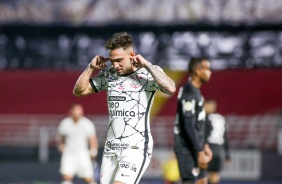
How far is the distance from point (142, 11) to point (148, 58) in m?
1.54

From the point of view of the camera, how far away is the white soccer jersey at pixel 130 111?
868 centimetres

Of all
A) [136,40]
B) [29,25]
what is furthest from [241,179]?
[29,25]

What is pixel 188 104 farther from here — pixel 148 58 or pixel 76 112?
pixel 148 58

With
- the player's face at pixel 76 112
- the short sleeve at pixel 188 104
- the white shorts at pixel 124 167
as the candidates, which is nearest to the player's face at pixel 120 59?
the white shorts at pixel 124 167

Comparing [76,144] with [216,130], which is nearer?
[216,130]

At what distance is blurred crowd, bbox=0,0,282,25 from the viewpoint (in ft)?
82.0

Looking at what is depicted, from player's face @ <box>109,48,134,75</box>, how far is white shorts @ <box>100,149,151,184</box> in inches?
31.3

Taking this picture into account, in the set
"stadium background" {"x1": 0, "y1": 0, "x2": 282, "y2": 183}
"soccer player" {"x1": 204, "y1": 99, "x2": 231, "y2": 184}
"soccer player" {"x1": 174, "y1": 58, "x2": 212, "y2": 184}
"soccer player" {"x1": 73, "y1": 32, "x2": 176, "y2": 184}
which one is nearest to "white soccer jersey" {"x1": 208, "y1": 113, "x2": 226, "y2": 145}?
"soccer player" {"x1": 204, "y1": 99, "x2": 231, "y2": 184}

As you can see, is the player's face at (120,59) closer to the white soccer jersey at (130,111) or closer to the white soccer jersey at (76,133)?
the white soccer jersey at (130,111)

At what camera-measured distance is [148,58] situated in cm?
2603

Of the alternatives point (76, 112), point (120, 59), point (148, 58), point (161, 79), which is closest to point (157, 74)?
point (161, 79)

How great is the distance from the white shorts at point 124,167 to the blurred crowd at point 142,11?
1647 cm

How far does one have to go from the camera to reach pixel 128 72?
870cm

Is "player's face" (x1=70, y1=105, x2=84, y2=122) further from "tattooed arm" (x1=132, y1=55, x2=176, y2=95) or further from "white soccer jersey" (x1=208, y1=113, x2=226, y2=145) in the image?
"tattooed arm" (x1=132, y1=55, x2=176, y2=95)
